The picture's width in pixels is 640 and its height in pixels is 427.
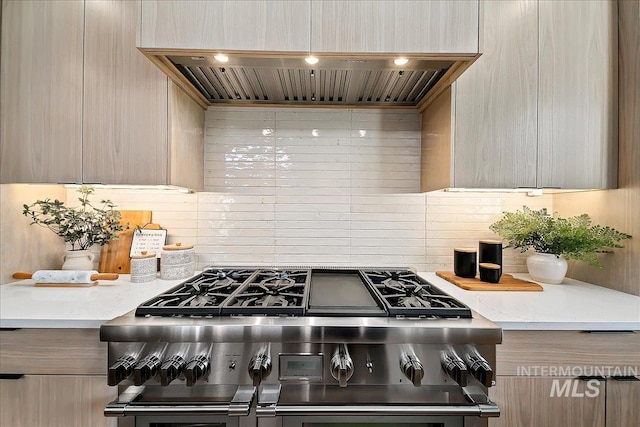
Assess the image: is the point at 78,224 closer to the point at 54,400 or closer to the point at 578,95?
the point at 54,400

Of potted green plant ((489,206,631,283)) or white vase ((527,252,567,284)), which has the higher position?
potted green plant ((489,206,631,283))

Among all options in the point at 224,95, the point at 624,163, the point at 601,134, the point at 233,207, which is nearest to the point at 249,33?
the point at 224,95

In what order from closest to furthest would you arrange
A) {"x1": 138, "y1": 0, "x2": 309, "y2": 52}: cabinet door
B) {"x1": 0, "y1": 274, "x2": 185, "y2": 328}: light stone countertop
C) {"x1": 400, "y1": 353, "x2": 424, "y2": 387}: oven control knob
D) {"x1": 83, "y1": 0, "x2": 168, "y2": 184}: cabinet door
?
{"x1": 400, "y1": 353, "x2": 424, "y2": 387}: oven control knob
{"x1": 0, "y1": 274, "x2": 185, "y2": 328}: light stone countertop
{"x1": 138, "y1": 0, "x2": 309, "y2": 52}: cabinet door
{"x1": 83, "y1": 0, "x2": 168, "y2": 184}: cabinet door

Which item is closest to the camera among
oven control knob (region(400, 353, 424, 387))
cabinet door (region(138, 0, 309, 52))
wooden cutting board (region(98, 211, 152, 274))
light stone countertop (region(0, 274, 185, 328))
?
oven control knob (region(400, 353, 424, 387))

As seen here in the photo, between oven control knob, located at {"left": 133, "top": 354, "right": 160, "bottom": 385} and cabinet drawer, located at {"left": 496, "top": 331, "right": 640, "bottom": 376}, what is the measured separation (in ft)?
3.61

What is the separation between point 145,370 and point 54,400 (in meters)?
0.43

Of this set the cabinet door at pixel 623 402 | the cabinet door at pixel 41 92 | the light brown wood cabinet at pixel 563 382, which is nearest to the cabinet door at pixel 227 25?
the cabinet door at pixel 41 92

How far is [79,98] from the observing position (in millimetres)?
1318

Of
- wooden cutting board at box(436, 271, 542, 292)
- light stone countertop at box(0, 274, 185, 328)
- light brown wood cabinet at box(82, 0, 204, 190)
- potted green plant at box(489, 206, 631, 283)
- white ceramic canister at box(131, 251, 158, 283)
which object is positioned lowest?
light stone countertop at box(0, 274, 185, 328)

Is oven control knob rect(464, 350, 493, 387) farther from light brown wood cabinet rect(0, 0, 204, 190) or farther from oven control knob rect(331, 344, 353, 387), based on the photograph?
light brown wood cabinet rect(0, 0, 204, 190)

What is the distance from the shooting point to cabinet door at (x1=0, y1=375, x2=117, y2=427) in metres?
0.99

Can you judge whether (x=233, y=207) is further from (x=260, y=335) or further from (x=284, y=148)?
(x=260, y=335)

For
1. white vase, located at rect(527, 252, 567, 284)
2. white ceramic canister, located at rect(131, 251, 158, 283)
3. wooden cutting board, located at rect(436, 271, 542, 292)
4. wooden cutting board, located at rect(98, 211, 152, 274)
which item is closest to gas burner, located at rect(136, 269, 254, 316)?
white ceramic canister, located at rect(131, 251, 158, 283)

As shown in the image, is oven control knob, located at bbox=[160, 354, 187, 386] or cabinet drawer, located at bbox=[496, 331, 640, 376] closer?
oven control knob, located at bbox=[160, 354, 187, 386]
